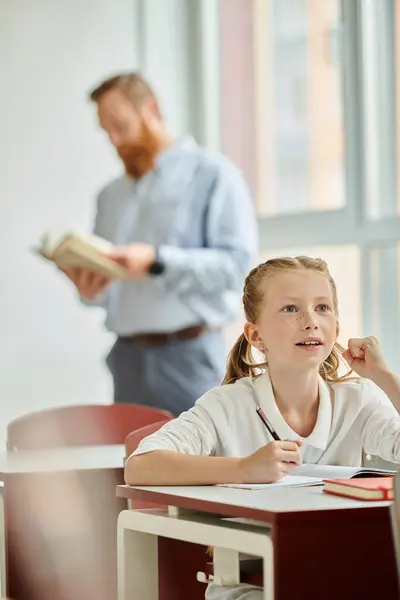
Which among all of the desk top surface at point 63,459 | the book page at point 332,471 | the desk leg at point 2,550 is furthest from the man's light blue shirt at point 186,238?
the book page at point 332,471

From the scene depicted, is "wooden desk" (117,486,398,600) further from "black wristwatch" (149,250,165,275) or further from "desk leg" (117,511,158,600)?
"black wristwatch" (149,250,165,275)

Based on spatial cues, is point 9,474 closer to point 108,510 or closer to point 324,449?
point 108,510

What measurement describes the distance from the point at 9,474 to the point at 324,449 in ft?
2.44

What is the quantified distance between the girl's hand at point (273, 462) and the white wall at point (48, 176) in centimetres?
294

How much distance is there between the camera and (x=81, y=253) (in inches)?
155

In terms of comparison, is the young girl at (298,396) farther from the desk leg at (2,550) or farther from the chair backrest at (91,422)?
the chair backrest at (91,422)

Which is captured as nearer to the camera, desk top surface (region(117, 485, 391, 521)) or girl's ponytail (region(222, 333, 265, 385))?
desk top surface (region(117, 485, 391, 521))

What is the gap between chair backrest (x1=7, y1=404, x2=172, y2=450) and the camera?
10.3 feet

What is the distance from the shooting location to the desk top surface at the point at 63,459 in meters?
2.44

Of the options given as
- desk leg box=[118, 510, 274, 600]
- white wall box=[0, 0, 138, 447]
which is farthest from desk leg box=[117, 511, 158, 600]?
white wall box=[0, 0, 138, 447]

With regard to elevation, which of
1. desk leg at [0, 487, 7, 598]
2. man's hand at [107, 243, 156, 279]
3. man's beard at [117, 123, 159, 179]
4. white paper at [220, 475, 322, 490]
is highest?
man's beard at [117, 123, 159, 179]

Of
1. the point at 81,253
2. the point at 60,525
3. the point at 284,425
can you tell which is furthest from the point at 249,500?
the point at 81,253

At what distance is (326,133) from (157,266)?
0.93 meters

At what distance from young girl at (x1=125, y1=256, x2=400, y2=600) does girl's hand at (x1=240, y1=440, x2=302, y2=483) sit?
16cm
